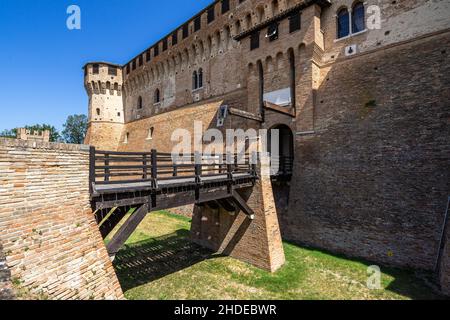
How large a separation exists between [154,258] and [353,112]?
1123 cm

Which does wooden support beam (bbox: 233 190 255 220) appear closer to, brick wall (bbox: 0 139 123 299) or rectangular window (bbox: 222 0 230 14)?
brick wall (bbox: 0 139 123 299)

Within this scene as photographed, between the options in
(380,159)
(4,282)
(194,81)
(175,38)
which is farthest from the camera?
(175,38)

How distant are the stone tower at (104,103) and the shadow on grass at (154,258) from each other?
20746 mm

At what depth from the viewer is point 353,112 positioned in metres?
11.3

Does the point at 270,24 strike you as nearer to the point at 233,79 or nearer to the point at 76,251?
the point at 233,79

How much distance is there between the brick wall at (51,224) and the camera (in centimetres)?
369

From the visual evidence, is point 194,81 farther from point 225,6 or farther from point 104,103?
point 104,103

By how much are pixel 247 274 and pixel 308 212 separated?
507 cm

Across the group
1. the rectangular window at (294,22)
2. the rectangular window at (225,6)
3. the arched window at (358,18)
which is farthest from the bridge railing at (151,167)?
the rectangular window at (225,6)

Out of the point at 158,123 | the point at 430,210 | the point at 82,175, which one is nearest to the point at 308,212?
the point at 430,210

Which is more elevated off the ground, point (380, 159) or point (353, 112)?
point (353, 112)

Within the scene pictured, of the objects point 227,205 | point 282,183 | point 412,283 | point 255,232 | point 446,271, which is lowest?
point 412,283

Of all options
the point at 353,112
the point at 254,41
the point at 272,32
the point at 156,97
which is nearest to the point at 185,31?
the point at 156,97

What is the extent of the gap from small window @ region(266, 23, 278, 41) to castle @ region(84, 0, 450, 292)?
0.20ft
